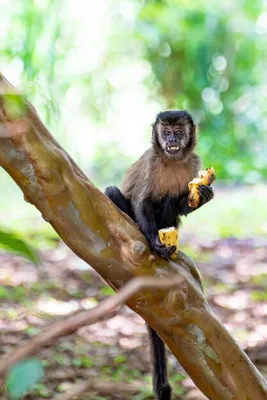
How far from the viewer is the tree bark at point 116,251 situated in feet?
9.38

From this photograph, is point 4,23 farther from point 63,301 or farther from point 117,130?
point 117,130

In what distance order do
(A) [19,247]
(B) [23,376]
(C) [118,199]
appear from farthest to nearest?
(C) [118,199], (A) [19,247], (B) [23,376]

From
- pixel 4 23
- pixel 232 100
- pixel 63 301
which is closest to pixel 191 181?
pixel 63 301

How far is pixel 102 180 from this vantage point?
12.7 m

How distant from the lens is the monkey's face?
4102 millimetres

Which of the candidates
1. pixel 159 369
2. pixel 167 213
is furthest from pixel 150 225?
pixel 159 369

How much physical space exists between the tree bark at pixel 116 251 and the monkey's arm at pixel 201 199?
62cm

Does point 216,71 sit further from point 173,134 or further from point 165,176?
point 165,176

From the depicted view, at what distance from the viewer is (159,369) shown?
3.59 meters

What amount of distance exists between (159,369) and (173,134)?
1.48 meters

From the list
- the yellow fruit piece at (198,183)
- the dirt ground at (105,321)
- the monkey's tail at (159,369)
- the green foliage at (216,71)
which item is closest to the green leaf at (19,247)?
the dirt ground at (105,321)

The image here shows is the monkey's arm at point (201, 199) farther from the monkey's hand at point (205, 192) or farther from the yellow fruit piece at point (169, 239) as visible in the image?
the yellow fruit piece at point (169, 239)

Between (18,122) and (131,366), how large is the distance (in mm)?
2217

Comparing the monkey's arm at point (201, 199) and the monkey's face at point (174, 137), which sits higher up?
the monkey's face at point (174, 137)
